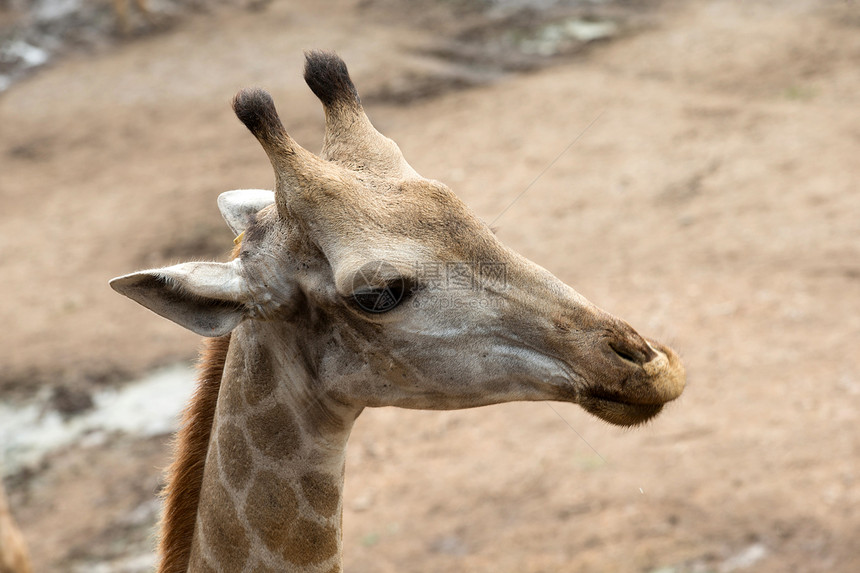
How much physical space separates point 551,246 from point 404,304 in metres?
8.60

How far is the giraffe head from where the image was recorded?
10.9 ft

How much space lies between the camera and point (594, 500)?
765 cm

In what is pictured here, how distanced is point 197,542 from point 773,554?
4623 millimetres

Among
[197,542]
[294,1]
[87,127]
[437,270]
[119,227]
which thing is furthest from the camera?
[294,1]

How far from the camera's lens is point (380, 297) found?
3.36m

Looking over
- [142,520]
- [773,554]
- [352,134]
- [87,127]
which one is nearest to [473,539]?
[773,554]

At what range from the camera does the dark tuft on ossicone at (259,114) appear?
3426mm

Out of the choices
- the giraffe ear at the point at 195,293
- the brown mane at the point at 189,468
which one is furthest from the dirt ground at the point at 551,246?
the giraffe ear at the point at 195,293

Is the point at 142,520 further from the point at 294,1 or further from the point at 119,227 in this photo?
the point at 294,1

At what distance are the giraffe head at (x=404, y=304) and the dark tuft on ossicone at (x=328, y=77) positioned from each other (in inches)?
15.0

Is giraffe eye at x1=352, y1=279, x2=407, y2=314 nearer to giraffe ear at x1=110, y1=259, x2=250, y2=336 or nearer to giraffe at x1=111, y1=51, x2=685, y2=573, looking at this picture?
giraffe at x1=111, y1=51, x2=685, y2=573

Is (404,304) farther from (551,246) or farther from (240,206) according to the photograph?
(551,246)

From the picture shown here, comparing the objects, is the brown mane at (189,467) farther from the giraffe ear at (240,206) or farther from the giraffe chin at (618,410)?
the giraffe chin at (618,410)

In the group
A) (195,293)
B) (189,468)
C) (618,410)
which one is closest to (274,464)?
(189,468)
